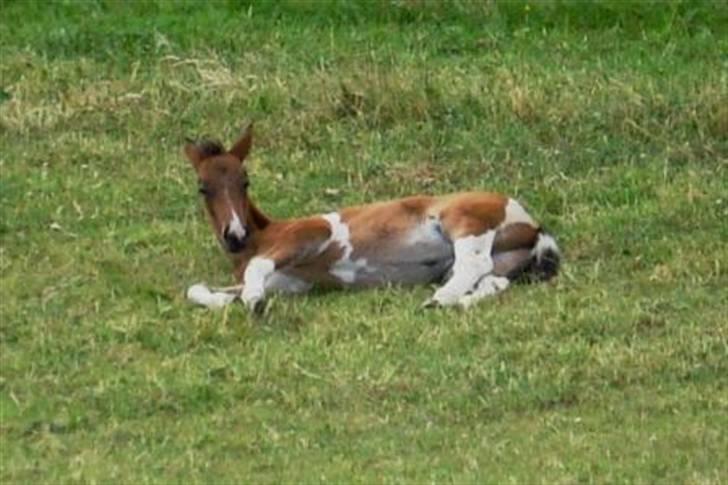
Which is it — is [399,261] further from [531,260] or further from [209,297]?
[209,297]

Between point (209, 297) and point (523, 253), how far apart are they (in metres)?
1.66

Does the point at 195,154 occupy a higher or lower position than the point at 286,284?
higher

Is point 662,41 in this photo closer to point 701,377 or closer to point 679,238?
point 679,238

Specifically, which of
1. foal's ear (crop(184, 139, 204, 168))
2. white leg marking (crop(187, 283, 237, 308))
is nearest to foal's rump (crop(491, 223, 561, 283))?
white leg marking (crop(187, 283, 237, 308))

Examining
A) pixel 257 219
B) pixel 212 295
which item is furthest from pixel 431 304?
pixel 257 219

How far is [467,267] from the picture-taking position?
12.1m

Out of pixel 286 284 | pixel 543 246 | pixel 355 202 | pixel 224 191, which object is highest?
pixel 224 191

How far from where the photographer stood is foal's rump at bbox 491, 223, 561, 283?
12281 millimetres

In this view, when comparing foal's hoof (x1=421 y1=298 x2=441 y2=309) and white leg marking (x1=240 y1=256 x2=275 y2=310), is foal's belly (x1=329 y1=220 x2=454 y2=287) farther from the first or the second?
foal's hoof (x1=421 y1=298 x2=441 y2=309)

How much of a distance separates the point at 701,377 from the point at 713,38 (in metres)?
7.12

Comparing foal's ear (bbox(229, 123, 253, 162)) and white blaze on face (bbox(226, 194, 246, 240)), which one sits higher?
foal's ear (bbox(229, 123, 253, 162))

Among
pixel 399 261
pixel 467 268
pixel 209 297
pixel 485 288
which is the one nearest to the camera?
pixel 209 297

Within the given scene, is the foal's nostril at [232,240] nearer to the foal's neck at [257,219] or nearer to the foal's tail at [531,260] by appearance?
the foal's neck at [257,219]

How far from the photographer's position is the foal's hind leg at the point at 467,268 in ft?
38.9
